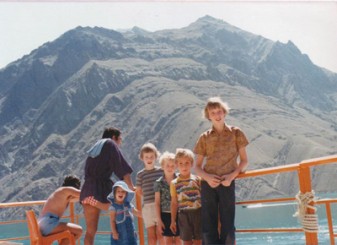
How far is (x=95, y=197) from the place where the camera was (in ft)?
13.9

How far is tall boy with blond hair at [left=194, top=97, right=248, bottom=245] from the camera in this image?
3.72 m

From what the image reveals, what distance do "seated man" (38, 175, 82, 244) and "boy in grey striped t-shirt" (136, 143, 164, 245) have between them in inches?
24.6

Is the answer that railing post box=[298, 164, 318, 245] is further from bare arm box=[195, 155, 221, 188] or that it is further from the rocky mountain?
the rocky mountain

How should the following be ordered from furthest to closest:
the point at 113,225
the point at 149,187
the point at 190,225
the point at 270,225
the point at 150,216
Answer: the point at 270,225 < the point at 149,187 < the point at 150,216 < the point at 113,225 < the point at 190,225

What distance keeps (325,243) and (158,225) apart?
72537 millimetres

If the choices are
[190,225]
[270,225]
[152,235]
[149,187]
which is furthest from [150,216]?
[270,225]

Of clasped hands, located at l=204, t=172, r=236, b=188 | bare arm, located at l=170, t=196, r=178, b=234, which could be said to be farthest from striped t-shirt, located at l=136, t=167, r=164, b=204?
clasped hands, located at l=204, t=172, r=236, b=188

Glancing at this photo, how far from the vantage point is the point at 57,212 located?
14.5 feet

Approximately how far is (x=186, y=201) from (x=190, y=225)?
0.68 feet

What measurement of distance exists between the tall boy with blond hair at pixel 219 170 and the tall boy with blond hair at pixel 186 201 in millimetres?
232

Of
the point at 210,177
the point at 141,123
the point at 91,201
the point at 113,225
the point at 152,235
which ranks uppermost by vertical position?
the point at 141,123

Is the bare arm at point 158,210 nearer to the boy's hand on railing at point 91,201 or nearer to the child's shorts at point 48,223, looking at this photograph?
the boy's hand on railing at point 91,201

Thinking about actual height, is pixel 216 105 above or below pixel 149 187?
above

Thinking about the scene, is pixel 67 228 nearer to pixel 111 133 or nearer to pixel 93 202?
pixel 93 202
